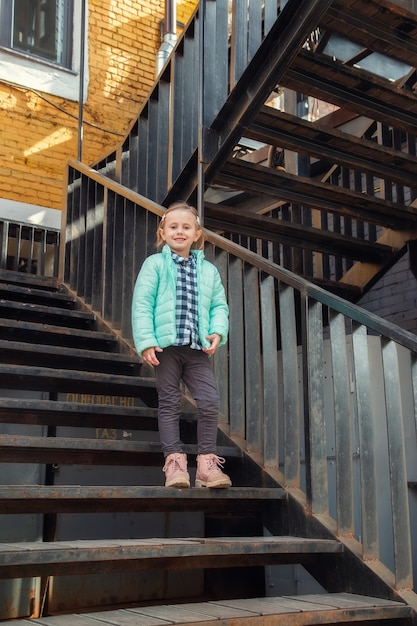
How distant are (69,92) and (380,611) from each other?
7.53m

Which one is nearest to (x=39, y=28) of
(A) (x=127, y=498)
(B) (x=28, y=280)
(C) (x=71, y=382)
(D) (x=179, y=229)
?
(B) (x=28, y=280)

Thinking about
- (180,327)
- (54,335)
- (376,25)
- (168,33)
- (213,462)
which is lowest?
(213,462)

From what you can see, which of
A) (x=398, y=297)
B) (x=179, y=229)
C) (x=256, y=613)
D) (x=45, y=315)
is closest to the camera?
(x=256, y=613)

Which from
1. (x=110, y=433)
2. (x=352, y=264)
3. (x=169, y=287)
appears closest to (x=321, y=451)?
(x=169, y=287)

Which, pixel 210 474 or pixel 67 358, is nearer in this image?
pixel 210 474

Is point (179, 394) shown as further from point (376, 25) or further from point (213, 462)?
point (376, 25)

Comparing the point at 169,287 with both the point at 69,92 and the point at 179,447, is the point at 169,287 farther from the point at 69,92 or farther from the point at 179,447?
the point at 69,92

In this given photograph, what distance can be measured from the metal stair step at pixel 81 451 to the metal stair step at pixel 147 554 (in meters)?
0.53

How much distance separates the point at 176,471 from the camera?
2744 mm

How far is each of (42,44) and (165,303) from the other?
6.58 m

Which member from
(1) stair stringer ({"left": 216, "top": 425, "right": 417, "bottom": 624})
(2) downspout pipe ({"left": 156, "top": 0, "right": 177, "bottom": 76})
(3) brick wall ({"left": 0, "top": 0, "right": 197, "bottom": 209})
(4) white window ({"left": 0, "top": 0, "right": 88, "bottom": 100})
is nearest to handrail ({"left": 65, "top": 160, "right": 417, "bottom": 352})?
(1) stair stringer ({"left": 216, "top": 425, "right": 417, "bottom": 624})

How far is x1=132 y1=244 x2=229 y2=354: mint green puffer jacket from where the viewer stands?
9.73 ft

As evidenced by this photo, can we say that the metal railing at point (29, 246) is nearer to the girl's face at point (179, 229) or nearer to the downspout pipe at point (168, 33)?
the downspout pipe at point (168, 33)

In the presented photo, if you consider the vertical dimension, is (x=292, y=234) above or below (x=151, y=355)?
above
